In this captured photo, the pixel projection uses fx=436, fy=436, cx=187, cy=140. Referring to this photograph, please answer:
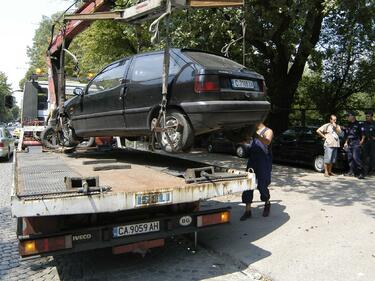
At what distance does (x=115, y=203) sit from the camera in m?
4.30

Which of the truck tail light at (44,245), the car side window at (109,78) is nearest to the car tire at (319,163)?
the car side window at (109,78)

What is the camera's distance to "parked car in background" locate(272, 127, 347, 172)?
12695 millimetres

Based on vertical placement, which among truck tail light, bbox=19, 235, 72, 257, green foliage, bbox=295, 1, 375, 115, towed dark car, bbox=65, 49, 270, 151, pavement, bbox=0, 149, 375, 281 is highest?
green foliage, bbox=295, 1, 375, 115

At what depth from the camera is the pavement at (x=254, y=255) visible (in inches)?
192

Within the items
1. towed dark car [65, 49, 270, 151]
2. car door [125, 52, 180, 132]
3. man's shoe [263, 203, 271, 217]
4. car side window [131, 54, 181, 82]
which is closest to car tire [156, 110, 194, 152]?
towed dark car [65, 49, 270, 151]

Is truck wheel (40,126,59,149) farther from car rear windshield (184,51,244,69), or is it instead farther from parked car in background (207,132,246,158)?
parked car in background (207,132,246,158)

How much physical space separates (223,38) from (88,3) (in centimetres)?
513

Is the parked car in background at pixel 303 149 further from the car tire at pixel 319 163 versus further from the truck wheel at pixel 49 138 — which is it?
the truck wheel at pixel 49 138

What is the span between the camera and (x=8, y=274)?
4945mm

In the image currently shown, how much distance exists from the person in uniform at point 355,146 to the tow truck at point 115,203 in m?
6.74

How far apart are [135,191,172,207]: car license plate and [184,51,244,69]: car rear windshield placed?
1897mm

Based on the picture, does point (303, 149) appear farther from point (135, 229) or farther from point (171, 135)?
point (135, 229)

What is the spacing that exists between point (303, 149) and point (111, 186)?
994 cm

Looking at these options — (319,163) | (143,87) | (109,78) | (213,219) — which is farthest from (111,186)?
(319,163)
